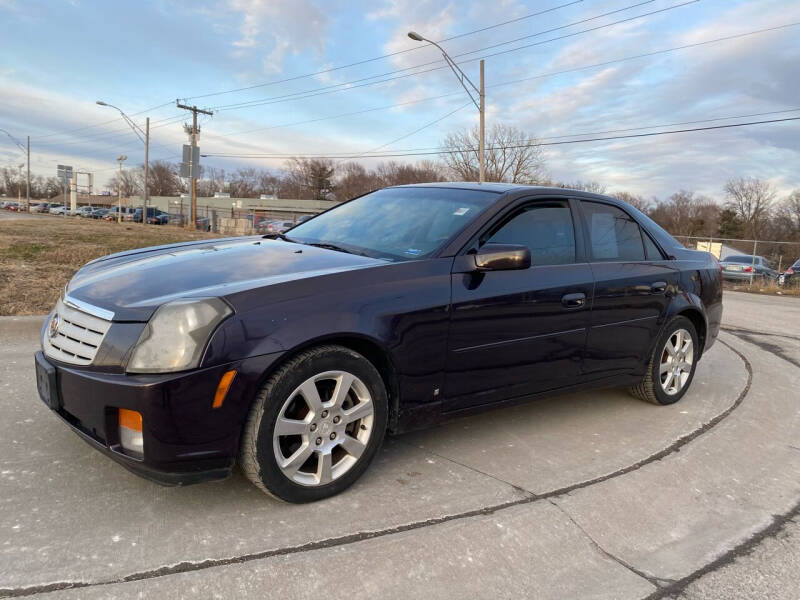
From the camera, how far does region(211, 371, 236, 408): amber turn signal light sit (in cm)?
243

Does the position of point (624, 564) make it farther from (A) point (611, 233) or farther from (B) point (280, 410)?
(A) point (611, 233)

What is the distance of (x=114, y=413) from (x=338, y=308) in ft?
3.44

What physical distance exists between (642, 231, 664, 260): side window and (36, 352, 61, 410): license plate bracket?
13.1 feet

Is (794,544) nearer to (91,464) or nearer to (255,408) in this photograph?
(255,408)

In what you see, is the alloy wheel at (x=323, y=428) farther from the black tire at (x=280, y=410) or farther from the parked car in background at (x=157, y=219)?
the parked car in background at (x=157, y=219)

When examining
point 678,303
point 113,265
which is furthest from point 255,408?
point 678,303

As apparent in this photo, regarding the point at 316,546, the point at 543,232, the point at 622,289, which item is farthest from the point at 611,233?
the point at 316,546

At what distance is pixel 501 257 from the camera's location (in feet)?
10.4

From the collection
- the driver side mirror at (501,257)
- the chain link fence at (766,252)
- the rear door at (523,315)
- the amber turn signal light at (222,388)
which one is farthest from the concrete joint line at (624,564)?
the chain link fence at (766,252)

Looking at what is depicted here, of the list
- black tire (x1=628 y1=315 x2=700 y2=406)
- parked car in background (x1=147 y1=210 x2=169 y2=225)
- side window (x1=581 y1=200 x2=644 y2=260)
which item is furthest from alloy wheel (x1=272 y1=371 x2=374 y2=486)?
parked car in background (x1=147 y1=210 x2=169 y2=225)

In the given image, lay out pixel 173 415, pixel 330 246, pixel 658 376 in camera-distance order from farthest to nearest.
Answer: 1. pixel 658 376
2. pixel 330 246
3. pixel 173 415

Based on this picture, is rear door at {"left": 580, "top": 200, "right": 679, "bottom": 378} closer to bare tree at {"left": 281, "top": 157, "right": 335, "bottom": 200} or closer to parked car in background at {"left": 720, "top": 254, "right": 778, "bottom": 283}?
parked car in background at {"left": 720, "top": 254, "right": 778, "bottom": 283}

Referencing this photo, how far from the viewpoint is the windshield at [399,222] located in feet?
11.2

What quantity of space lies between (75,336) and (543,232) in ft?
8.98
